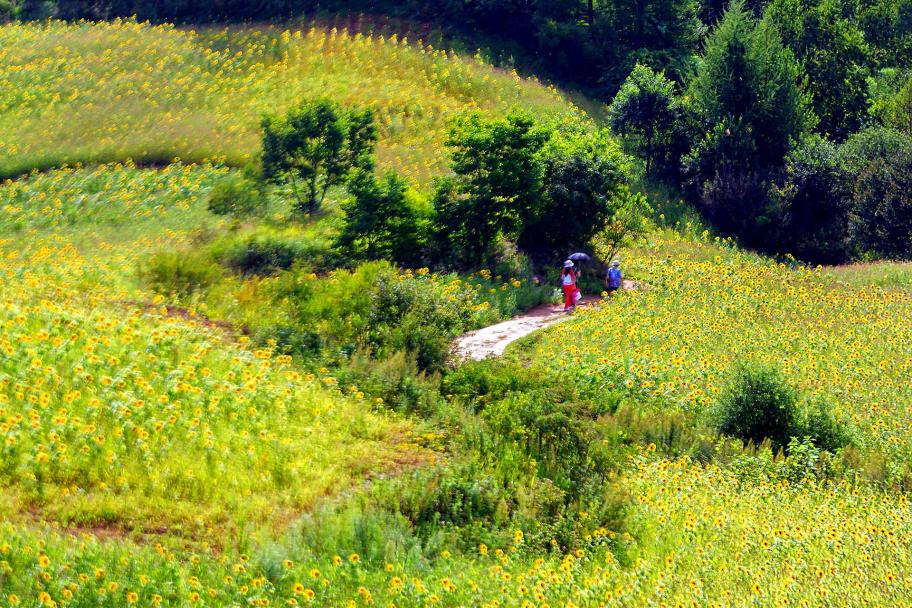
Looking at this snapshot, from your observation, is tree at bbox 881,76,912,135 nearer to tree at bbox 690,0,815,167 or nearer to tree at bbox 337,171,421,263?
tree at bbox 690,0,815,167

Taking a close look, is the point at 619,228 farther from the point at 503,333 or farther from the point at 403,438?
the point at 403,438

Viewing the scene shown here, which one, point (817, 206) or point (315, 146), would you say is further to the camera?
point (817, 206)

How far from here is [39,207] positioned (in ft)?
84.2

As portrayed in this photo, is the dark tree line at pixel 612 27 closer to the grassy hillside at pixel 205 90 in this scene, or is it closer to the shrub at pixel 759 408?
the grassy hillside at pixel 205 90

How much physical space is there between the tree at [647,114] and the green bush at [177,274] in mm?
19248

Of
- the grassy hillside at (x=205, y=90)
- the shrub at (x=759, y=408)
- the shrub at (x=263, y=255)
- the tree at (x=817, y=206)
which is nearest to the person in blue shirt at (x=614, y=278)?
the shrub at (x=263, y=255)

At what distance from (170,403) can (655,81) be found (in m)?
26.5

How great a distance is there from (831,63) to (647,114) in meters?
8.04

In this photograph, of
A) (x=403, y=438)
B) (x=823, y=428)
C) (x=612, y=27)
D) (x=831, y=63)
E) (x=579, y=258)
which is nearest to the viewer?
(x=403, y=438)

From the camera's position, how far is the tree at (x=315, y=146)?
24.0 meters

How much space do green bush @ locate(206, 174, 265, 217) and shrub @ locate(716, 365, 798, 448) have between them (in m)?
13.9

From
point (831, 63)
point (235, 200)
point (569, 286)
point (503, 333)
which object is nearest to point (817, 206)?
point (831, 63)

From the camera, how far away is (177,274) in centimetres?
1886

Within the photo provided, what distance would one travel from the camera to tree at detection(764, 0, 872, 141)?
37062mm
